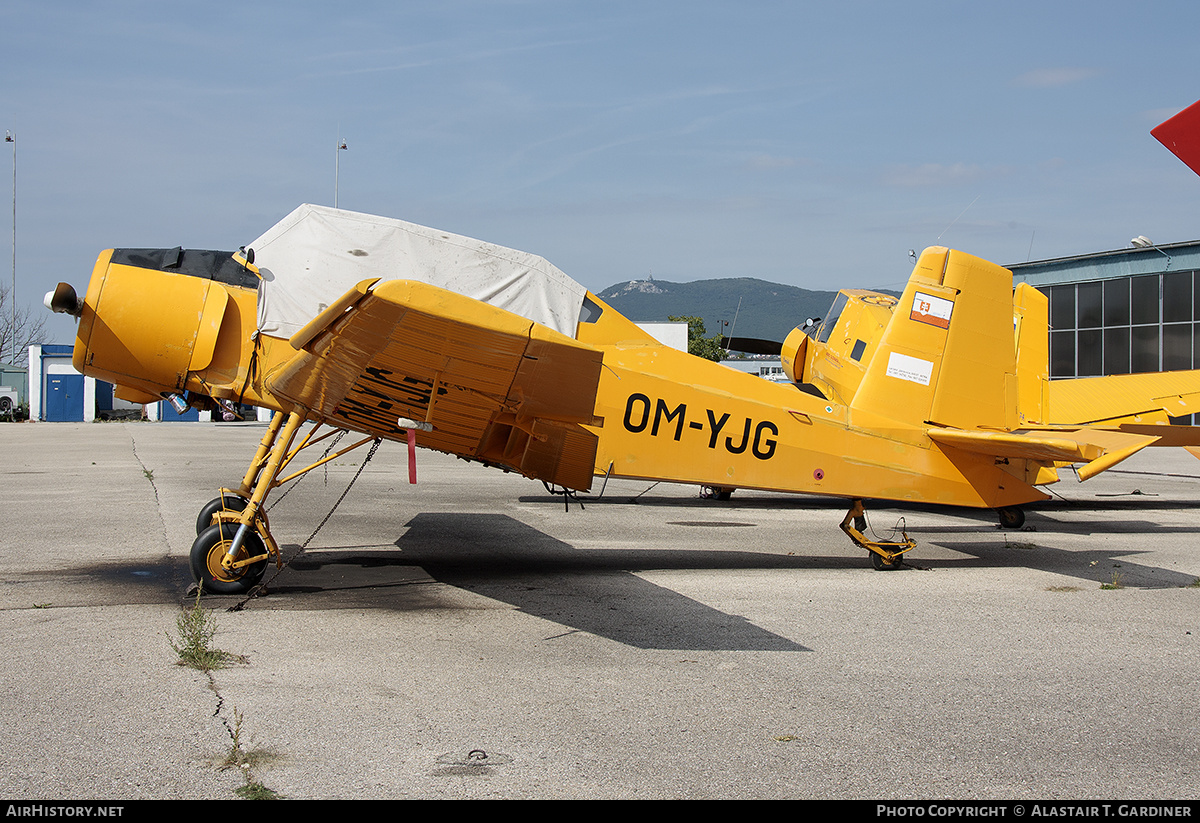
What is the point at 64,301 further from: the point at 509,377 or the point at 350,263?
the point at 509,377

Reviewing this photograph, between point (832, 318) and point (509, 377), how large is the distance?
34.0 ft

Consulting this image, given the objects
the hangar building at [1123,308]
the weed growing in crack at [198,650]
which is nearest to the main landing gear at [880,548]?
the weed growing in crack at [198,650]

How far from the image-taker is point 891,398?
27.4ft

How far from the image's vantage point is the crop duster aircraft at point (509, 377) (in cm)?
539

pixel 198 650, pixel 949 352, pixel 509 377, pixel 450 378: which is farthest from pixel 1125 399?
pixel 198 650

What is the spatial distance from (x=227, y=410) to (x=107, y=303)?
1180 mm

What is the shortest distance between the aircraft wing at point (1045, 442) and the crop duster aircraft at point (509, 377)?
0.08 ft

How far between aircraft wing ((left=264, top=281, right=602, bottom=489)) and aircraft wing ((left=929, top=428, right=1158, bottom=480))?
3604mm

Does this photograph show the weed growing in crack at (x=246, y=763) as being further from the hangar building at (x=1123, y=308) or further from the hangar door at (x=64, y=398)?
the hangar door at (x=64, y=398)

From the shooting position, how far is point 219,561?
21.3 feet

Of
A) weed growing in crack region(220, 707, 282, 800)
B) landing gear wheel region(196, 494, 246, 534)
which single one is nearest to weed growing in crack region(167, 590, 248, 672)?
weed growing in crack region(220, 707, 282, 800)

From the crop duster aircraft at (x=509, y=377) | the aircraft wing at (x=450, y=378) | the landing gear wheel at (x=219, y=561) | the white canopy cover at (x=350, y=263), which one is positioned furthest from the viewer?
the white canopy cover at (x=350, y=263)

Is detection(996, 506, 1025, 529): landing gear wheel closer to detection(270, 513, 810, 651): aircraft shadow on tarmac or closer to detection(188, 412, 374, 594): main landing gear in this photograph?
detection(270, 513, 810, 651): aircraft shadow on tarmac

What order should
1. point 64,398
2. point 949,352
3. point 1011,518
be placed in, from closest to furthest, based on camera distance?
point 949,352, point 1011,518, point 64,398
